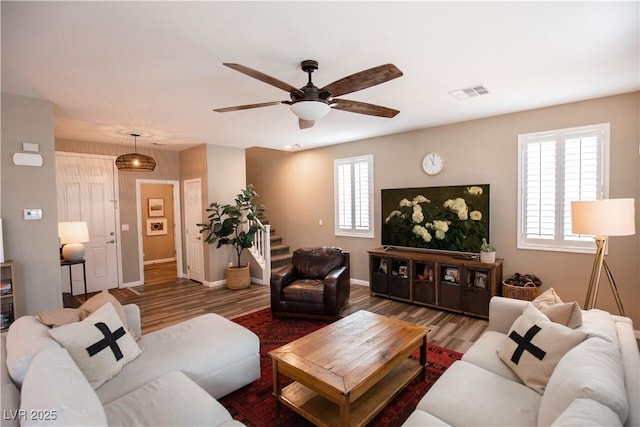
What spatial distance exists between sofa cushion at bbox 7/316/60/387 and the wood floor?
1981 mm

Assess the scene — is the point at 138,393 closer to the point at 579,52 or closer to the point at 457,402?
the point at 457,402

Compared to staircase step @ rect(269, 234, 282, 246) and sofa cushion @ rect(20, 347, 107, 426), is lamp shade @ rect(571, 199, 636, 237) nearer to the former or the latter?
sofa cushion @ rect(20, 347, 107, 426)

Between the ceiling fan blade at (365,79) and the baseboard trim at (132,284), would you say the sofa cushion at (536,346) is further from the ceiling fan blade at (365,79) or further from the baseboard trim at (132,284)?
the baseboard trim at (132,284)

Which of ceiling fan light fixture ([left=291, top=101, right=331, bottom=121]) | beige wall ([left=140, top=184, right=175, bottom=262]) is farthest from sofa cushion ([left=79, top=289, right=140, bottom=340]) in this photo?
beige wall ([left=140, top=184, right=175, bottom=262])

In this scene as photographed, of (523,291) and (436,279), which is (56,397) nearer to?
(436,279)

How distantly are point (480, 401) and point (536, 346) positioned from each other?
1.73 ft

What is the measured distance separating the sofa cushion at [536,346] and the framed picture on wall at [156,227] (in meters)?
8.43

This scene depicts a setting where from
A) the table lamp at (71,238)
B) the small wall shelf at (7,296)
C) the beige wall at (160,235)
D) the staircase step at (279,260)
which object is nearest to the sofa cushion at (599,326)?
the small wall shelf at (7,296)

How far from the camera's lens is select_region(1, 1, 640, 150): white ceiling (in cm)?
190

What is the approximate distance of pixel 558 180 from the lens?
3762mm

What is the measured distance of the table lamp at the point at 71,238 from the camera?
13.1 feet

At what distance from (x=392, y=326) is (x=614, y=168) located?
309 cm

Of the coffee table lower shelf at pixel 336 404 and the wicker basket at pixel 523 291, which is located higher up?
the wicker basket at pixel 523 291

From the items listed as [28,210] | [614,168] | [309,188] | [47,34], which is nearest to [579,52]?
[614,168]
